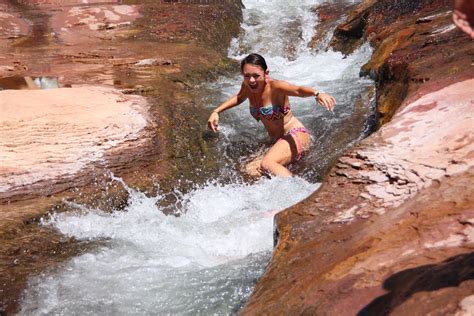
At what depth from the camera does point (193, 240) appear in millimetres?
3990

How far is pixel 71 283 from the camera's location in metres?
3.39

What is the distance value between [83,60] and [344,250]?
5.99 meters

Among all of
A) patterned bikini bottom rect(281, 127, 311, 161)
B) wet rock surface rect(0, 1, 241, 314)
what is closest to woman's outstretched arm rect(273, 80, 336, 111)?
patterned bikini bottom rect(281, 127, 311, 161)

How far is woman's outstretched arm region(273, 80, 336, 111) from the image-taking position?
4.48 metres

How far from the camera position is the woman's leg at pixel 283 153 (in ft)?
16.2

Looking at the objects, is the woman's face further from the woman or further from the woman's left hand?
the woman's left hand

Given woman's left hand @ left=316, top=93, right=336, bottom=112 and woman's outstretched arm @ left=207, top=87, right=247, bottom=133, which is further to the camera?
woman's outstretched arm @ left=207, top=87, right=247, bottom=133

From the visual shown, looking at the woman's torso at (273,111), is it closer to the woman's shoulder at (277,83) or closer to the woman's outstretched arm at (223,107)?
the woman's shoulder at (277,83)

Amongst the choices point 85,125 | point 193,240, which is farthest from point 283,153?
point 85,125

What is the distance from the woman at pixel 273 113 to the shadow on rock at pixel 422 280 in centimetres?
289

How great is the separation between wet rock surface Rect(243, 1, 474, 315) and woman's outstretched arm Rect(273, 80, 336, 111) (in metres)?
0.67

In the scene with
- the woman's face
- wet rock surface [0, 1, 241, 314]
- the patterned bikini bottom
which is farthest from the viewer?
the patterned bikini bottom

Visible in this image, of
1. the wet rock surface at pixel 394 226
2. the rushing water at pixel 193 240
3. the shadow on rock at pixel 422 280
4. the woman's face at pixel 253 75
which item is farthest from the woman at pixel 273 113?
the shadow on rock at pixel 422 280

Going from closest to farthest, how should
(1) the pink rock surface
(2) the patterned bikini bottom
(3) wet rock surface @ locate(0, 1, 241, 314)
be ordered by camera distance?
(3) wet rock surface @ locate(0, 1, 241, 314)
(1) the pink rock surface
(2) the patterned bikini bottom
